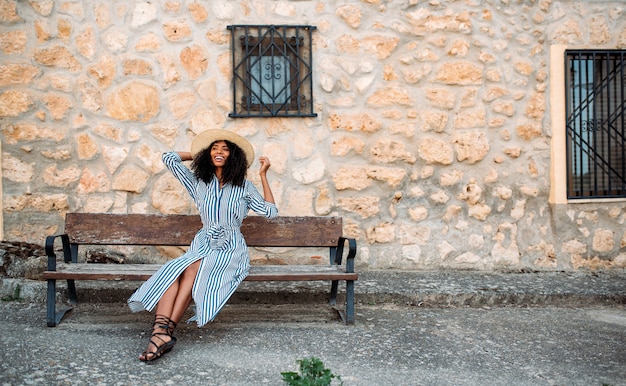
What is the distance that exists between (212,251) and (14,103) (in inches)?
92.2

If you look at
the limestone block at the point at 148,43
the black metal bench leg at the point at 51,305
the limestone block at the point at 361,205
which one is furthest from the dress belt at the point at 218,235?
the limestone block at the point at 148,43

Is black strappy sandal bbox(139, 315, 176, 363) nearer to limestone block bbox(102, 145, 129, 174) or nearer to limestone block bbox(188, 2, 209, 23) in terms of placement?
limestone block bbox(102, 145, 129, 174)

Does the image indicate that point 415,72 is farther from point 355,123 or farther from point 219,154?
point 219,154

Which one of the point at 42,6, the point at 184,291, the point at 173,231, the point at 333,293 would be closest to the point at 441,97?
the point at 333,293

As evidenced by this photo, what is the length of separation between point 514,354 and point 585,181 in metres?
2.72

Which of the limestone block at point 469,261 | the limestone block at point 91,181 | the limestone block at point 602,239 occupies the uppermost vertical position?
the limestone block at point 91,181

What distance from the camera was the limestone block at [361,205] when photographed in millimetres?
5199

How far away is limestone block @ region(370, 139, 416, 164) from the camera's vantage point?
5.21 meters

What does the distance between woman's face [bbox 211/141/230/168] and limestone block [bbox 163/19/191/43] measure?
1468 millimetres

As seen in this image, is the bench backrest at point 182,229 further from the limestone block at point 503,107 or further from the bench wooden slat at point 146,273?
the limestone block at point 503,107

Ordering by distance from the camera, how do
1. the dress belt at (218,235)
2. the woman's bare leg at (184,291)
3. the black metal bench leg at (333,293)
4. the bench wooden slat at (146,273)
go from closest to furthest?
the woman's bare leg at (184,291), the bench wooden slat at (146,273), the dress belt at (218,235), the black metal bench leg at (333,293)

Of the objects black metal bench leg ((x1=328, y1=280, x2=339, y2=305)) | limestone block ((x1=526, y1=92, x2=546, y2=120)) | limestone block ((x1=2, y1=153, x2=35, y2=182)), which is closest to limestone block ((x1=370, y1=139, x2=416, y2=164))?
limestone block ((x1=526, y1=92, x2=546, y2=120))

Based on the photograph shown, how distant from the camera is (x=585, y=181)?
5.65 m

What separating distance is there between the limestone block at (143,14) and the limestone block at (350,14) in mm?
1475
